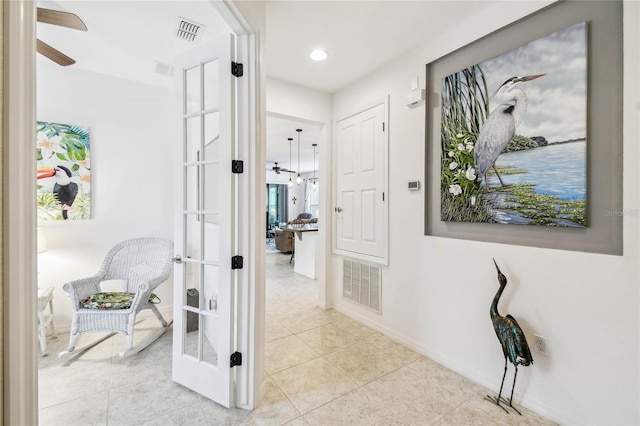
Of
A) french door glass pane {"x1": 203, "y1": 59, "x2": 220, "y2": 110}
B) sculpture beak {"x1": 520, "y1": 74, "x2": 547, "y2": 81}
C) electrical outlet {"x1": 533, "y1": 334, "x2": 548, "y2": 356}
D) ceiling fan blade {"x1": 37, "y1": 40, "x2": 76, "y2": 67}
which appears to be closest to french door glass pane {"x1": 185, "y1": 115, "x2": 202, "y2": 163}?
french door glass pane {"x1": 203, "y1": 59, "x2": 220, "y2": 110}

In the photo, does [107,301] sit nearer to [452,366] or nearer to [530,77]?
[452,366]

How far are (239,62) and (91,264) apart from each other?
269 cm

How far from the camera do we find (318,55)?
8.52 ft

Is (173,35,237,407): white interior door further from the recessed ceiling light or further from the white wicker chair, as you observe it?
the recessed ceiling light

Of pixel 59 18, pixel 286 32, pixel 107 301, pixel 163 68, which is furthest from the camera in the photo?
pixel 163 68

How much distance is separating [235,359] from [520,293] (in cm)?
190

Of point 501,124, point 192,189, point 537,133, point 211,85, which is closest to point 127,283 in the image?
point 192,189

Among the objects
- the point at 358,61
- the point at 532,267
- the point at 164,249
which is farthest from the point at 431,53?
the point at 164,249

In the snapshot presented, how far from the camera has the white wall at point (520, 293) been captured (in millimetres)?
1443

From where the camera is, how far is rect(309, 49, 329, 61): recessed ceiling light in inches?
99.9

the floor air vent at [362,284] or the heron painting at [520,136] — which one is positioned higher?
the heron painting at [520,136]

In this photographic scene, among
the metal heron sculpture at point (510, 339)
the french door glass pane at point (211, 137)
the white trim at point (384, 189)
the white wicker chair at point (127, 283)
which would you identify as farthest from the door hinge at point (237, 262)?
the metal heron sculpture at point (510, 339)

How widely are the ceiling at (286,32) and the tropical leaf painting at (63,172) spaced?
0.73m

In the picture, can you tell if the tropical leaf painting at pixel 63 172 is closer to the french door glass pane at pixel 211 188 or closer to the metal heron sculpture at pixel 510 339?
the french door glass pane at pixel 211 188
